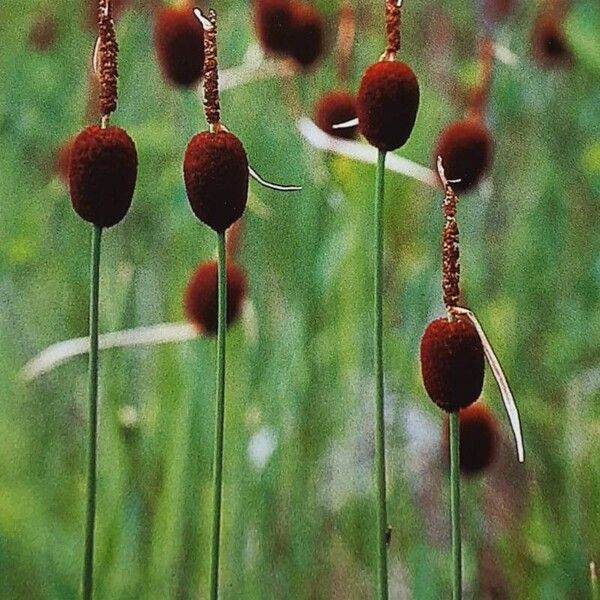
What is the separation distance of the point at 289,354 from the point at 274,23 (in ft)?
0.53

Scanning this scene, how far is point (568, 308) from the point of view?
64 centimetres

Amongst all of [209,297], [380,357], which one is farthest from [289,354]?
[380,357]

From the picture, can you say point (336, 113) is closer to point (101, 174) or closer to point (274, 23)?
point (274, 23)

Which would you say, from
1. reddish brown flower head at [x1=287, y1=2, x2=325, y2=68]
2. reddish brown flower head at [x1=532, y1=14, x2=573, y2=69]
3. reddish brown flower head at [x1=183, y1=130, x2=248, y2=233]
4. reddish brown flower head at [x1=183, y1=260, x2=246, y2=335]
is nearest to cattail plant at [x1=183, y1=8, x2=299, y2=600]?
reddish brown flower head at [x1=183, y1=130, x2=248, y2=233]

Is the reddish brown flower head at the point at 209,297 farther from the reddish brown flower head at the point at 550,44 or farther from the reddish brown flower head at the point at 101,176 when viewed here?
the reddish brown flower head at the point at 550,44

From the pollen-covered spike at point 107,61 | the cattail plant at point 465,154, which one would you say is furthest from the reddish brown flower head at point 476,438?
the pollen-covered spike at point 107,61

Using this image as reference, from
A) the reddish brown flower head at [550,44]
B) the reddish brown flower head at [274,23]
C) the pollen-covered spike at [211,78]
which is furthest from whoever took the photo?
the reddish brown flower head at [550,44]

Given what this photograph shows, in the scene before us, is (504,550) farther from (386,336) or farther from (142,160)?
(142,160)

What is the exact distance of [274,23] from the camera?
54 cm

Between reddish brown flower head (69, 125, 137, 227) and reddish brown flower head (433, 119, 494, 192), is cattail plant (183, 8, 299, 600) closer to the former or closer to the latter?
reddish brown flower head (69, 125, 137, 227)

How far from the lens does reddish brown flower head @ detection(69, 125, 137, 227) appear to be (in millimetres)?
296

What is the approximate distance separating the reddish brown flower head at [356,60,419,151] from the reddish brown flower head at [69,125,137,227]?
7 centimetres

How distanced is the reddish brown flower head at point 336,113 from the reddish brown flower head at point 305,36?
4 cm

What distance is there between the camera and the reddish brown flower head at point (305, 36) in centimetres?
55
